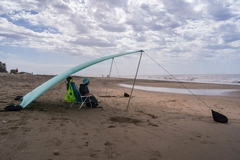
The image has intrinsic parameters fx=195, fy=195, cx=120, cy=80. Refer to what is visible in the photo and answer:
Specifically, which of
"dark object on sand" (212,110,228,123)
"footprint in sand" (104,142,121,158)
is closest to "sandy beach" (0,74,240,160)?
"footprint in sand" (104,142,121,158)

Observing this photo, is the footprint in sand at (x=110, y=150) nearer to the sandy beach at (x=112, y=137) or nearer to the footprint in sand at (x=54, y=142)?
the sandy beach at (x=112, y=137)

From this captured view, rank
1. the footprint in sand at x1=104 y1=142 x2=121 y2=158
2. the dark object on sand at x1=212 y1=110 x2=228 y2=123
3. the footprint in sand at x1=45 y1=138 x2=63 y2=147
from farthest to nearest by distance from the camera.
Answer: the dark object on sand at x1=212 y1=110 x2=228 y2=123
the footprint in sand at x1=45 y1=138 x2=63 y2=147
the footprint in sand at x1=104 y1=142 x2=121 y2=158

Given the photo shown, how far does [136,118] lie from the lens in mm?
5863

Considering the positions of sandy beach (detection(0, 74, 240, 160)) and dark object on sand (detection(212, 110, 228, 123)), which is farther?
dark object on sand (detection(212, 110, 228, 123))

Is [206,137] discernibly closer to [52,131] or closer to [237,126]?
[237,126]

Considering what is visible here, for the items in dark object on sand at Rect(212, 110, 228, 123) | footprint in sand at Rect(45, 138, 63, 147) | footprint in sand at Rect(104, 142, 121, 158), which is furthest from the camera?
dark object on sand at Rect(212, 110, 228, 123)

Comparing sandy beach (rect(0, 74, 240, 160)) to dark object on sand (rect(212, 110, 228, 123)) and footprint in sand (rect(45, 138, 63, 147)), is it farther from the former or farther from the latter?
dark object on sand (rect(212, 110, 228, 123))

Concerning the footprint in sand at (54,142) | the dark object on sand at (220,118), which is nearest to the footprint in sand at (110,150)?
the footprint in sand at (54,142)

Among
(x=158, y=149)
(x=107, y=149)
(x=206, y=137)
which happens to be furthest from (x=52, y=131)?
(x=206, y=137)

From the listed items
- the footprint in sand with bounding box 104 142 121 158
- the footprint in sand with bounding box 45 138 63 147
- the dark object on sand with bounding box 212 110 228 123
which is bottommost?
the footprint in sand with bounding box 104 142 121 158

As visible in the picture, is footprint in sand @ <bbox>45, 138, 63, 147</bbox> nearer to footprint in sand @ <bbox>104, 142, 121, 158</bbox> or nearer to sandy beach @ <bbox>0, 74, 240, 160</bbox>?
sandy beach @ <bbox>0, 74, 240, 160</bbox>

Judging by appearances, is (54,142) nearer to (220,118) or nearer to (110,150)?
(110,150)

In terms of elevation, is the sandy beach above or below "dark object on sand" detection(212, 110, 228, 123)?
below

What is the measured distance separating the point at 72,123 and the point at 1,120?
1.70m
